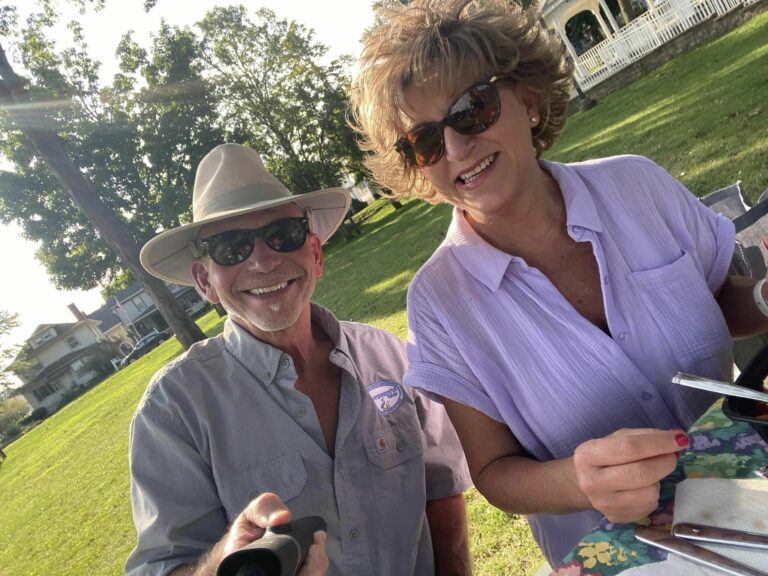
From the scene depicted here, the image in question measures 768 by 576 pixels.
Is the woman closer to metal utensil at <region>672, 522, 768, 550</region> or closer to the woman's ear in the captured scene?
the woman's ear

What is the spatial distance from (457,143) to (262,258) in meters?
1.07

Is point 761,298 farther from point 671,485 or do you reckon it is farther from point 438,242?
point 438,242

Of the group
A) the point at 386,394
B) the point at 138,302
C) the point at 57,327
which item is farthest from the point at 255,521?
the point at 57,327

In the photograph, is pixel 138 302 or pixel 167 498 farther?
pixel 138 302

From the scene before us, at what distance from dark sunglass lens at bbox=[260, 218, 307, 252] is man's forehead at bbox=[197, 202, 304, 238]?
4 cm

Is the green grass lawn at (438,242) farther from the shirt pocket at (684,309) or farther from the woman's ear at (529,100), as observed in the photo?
the woman's ear at (529,100)

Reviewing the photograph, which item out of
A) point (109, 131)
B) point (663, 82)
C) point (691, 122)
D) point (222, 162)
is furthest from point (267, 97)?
point (222, 162)

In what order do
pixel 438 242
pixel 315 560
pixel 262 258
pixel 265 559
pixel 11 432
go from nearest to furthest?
pixel 265 559 → pixel 315 560 → pixel 262 258 → pixel 438 242 → pixel 11 432

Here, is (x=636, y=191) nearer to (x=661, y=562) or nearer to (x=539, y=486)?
(x=539, y=486)

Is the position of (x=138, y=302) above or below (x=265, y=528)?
above

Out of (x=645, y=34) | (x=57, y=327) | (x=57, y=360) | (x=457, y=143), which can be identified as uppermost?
(x=57, y=327)

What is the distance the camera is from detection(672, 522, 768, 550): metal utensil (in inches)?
38.4

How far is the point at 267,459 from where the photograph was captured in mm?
2166

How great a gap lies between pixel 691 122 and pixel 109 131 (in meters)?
25.6
